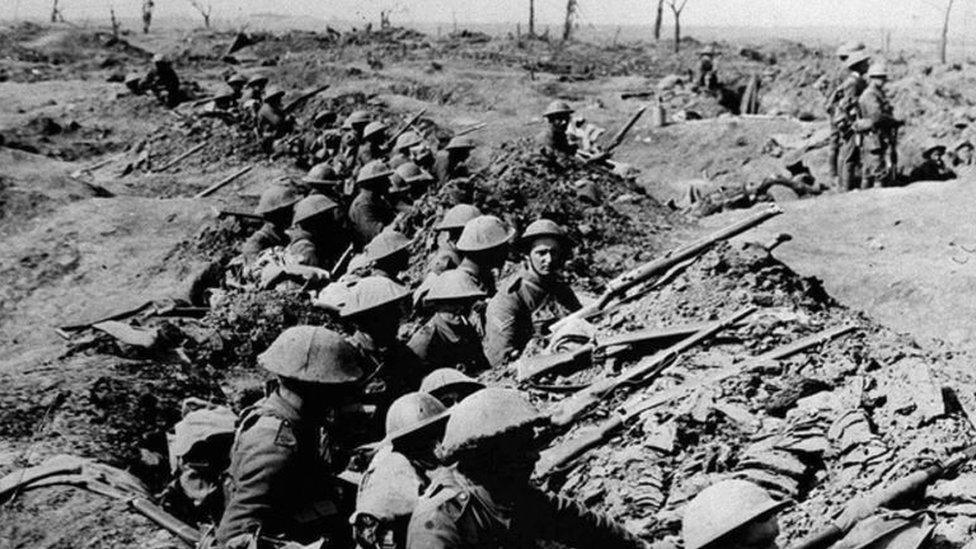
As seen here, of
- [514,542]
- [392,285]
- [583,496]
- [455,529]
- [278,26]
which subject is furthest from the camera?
[278,26]

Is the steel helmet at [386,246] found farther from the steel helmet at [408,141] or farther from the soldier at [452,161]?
the steel helmet at [408,141]

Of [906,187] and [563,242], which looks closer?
[563,242]

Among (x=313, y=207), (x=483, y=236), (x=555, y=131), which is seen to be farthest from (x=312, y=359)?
(x=555, y=131)

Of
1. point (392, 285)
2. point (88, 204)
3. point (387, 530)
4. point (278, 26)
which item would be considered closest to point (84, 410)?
point (392, 285)

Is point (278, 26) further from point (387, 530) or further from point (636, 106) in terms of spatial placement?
point (387, 530)

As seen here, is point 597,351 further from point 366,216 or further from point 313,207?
point 366,216

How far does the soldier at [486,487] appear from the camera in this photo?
10.3ft

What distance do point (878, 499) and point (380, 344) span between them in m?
3.11

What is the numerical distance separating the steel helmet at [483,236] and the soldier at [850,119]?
768 centimetres

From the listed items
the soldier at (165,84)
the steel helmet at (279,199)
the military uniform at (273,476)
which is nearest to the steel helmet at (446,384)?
the military uniform at (273,476)

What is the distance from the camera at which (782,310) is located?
644cm

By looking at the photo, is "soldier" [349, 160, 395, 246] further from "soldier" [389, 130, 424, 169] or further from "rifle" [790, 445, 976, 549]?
"rifle" [790, 445, 976, 549]

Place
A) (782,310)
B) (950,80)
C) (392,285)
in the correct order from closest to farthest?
1. (392,285)
2. (782,310)
3. (950,80)

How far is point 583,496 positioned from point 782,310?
7.78ft
